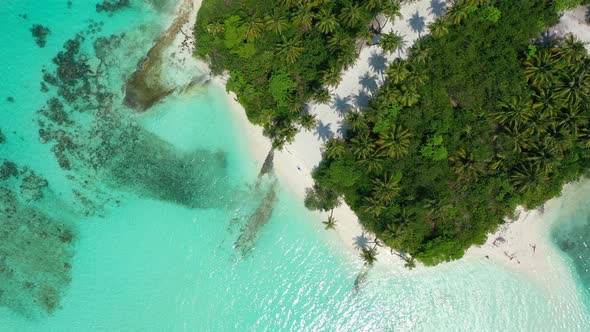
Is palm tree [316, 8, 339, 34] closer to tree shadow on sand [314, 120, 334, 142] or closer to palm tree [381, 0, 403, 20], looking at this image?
palm tree [381, 0, 403, 20]

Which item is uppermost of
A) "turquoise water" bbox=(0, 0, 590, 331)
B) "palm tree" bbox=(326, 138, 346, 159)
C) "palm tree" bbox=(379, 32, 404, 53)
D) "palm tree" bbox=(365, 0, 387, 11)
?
"palm tree" bbox=(365, 0, 387, 11)

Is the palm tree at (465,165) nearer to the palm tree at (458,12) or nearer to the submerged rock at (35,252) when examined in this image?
the palm tree at (458,12)

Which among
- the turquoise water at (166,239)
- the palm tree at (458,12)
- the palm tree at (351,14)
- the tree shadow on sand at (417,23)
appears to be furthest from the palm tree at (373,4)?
the turquoise water at (166,239)

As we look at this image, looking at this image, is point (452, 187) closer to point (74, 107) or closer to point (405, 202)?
point (405, 202)

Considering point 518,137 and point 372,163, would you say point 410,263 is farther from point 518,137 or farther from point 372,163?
point 518,137

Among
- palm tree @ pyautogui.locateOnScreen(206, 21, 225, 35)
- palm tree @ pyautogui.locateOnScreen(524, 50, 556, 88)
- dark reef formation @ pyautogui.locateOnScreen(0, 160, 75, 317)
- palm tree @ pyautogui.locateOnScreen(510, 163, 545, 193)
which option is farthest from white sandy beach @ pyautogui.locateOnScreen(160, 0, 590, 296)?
dark reef formation @ pyautogui.locateOnScreen(0, 160, 75, 317)

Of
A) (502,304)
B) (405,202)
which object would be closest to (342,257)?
(405,202)
